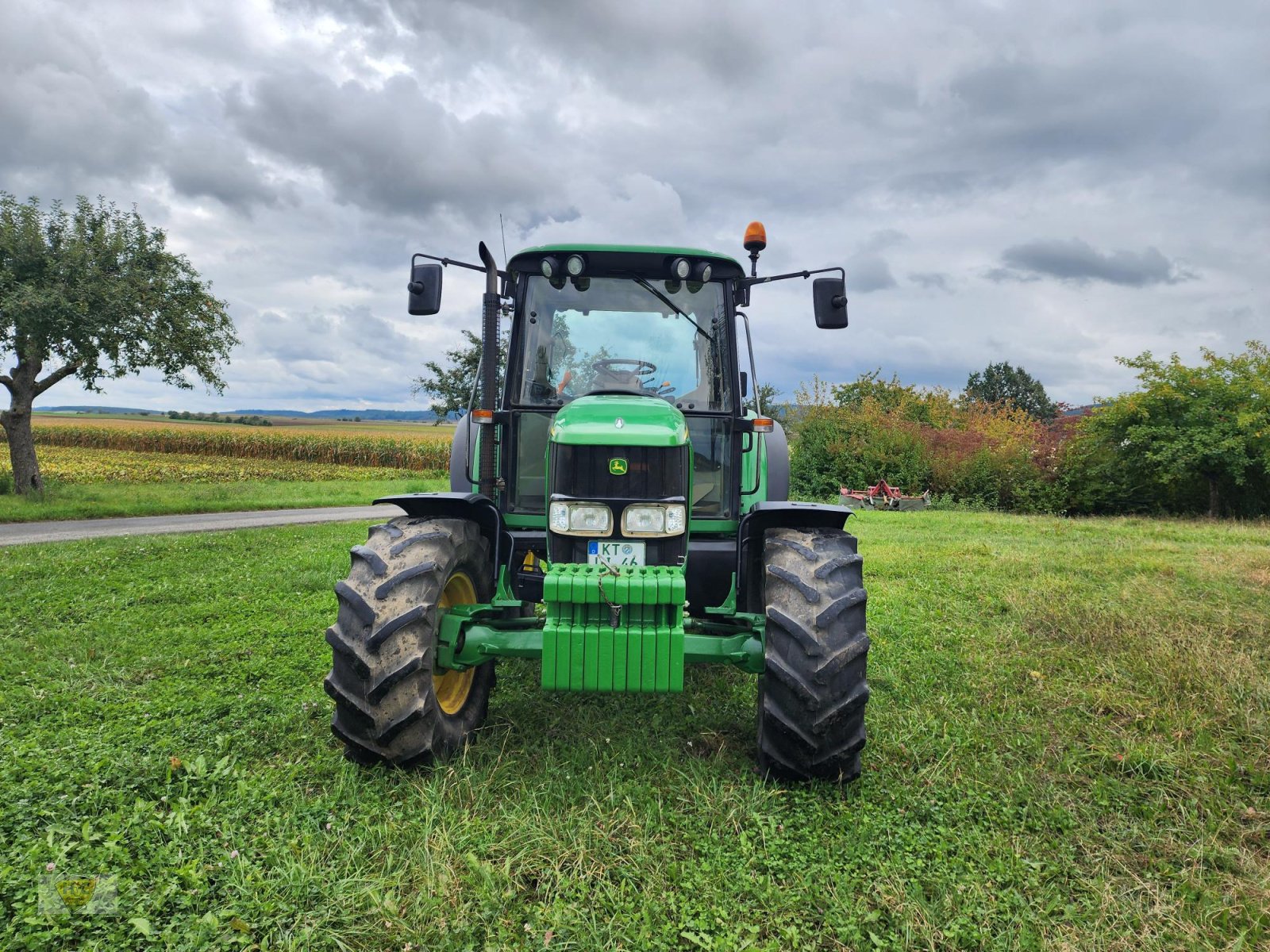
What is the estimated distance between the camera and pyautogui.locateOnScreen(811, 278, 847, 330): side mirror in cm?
435

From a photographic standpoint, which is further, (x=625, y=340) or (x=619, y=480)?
(x=625, y=340)

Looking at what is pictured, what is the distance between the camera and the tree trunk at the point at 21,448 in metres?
16.2

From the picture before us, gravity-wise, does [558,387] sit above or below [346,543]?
above

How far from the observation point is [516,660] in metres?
5.41

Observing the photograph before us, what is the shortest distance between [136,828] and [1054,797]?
386 centimetres

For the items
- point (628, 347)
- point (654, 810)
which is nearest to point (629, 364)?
point (628, 347)

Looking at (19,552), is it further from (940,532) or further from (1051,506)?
(1051,506)

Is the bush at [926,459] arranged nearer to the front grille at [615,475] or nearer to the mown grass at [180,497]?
the mown grass at [180,497]

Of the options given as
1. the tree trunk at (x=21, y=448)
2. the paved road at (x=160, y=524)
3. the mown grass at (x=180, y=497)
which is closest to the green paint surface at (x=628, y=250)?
the paved road at (x=160, y=524)

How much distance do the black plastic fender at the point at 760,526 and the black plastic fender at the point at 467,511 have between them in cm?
134

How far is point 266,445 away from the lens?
3716 centimetres

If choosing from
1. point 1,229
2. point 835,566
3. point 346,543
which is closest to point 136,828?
point 835,566

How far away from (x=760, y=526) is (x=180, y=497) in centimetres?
1940

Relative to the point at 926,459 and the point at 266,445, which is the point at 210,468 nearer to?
the point at 266,445
